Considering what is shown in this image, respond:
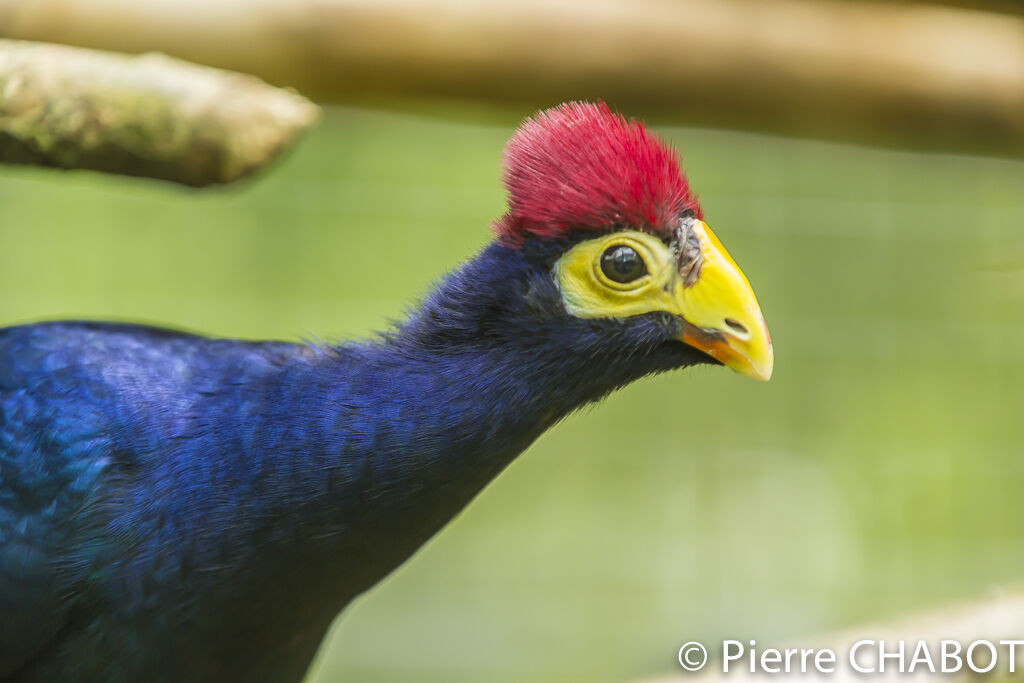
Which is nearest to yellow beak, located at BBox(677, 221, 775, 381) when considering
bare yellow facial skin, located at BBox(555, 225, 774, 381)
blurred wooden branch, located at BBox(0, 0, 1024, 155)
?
bare yellow facial skin, located at BBox(555, 225, 774, 381)

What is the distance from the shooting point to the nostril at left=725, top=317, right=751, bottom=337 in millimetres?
1185

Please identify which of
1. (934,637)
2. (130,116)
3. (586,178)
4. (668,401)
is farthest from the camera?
(668,401)

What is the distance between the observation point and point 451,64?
180 centimetres

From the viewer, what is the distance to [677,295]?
3.90ft

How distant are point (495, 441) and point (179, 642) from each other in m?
0.46

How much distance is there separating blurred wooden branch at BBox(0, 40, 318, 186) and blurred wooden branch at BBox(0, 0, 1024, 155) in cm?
29

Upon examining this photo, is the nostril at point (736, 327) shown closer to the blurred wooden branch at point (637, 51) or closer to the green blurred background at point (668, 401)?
the blurred wooden branch at point (637, 51)

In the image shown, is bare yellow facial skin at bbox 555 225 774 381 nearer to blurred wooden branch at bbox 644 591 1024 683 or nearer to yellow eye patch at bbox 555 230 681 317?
yellow eye patch at bbox 555 230 681 317

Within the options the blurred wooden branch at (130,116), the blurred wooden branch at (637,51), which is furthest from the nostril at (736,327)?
the blurred wooden branch at (637,51)

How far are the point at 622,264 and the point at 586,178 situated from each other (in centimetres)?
10

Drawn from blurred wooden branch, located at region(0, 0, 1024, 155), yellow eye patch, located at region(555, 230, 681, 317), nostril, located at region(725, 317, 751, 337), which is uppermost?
blurred wooden branch, located at region(0, 0, 1024, 155)

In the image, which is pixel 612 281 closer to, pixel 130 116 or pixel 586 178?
pixel 586 178

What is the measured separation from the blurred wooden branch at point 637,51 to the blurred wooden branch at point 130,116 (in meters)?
0.29
